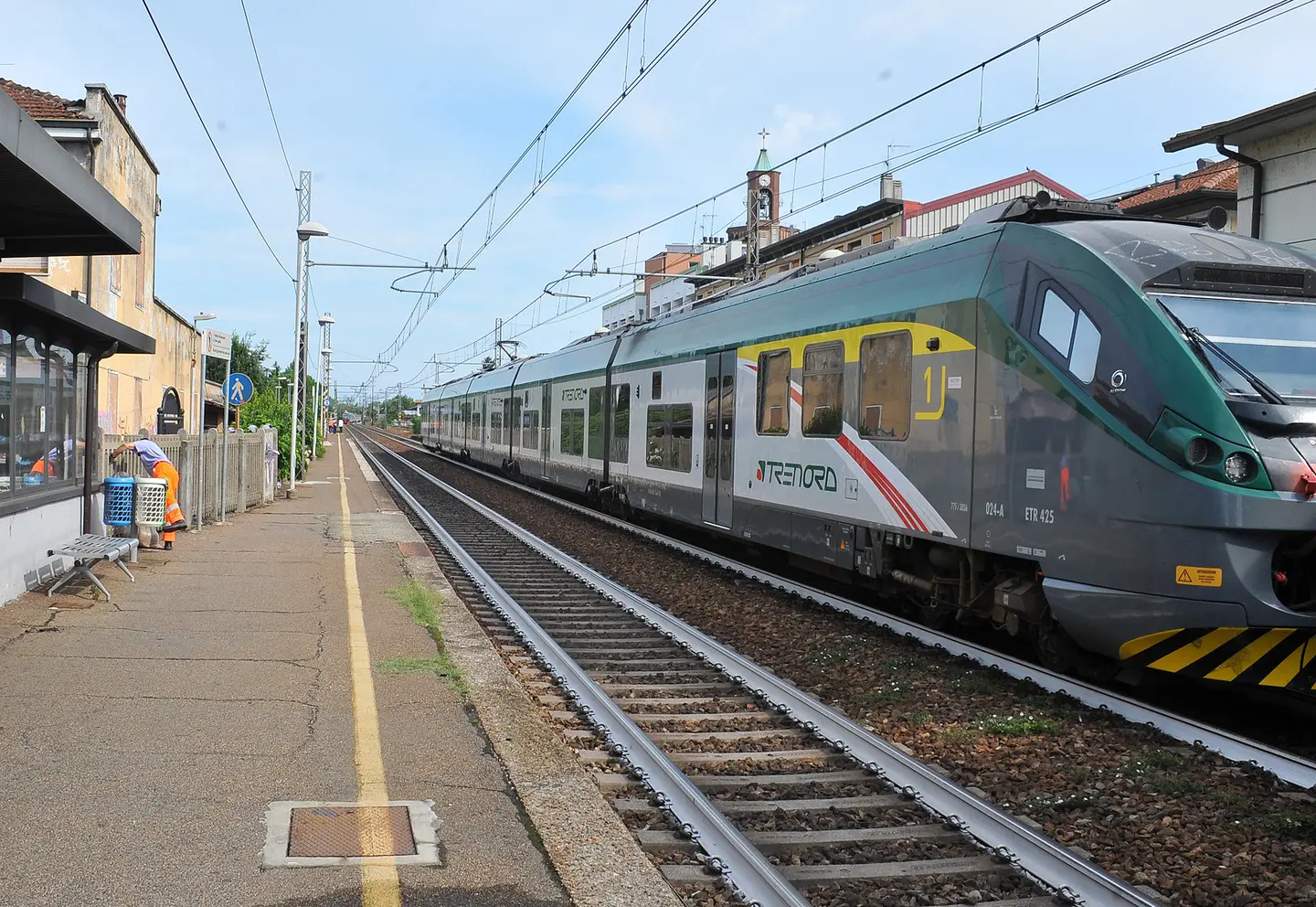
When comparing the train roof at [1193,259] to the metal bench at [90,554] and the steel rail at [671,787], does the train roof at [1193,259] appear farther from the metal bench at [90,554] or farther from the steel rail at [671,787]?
the metal bench at [90,554]

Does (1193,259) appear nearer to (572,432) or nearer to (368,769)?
(368,769)

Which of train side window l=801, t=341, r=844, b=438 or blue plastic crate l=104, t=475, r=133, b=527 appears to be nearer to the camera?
train side window l=801, t=341, r=844, b=438

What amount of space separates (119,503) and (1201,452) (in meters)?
10.7

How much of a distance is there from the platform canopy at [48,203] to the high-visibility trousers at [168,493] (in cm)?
428

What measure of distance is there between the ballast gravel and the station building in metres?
5.78

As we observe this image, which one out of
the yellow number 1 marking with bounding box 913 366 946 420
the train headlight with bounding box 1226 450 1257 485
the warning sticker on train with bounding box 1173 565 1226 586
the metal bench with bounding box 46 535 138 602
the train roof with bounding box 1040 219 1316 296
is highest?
the train roof with bounding box 1040 219 1316 296

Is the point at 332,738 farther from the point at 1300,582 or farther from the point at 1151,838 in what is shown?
the point at 1300,582

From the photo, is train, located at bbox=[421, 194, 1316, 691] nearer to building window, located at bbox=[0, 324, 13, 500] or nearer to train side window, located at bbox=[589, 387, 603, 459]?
building window, located at bbox=[0, 324, 13, 500]

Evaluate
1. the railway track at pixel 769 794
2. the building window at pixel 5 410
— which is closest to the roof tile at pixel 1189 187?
the railway track at pixel 769 794

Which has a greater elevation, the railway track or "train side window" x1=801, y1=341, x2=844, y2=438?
"train side window" x1=801, y1=341, x2=844, y2=438

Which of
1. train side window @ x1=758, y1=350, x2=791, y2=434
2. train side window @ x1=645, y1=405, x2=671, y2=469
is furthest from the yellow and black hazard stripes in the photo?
train side window @ x1=645, y1=405, x2=671, y2=469

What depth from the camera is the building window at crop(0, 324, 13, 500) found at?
9.20 m

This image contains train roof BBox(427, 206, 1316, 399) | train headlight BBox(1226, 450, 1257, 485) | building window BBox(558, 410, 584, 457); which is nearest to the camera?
train headlight BBox(1226, 450, 1257, 485)

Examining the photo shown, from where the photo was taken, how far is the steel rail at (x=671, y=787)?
166 inches
